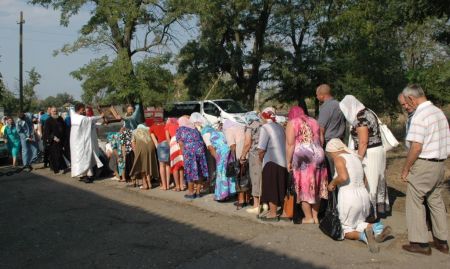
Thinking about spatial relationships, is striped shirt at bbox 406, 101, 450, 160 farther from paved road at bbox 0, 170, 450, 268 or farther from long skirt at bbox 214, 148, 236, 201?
long skirt at bbox 214, 148, 236, 201

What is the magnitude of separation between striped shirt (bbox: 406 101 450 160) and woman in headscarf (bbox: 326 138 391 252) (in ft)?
2.68

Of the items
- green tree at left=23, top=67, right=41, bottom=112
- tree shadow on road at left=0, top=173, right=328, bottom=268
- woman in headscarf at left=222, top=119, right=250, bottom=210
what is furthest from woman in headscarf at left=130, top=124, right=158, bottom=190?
green tree at left=23, top=67, right=41, bottom=112

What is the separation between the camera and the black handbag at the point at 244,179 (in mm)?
7516

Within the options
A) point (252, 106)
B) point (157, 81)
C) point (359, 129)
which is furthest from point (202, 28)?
point (359, 129)

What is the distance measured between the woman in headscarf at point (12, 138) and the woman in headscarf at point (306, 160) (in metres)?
10.3

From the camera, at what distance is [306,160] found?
6.37 m

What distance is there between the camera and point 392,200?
7.83 metres

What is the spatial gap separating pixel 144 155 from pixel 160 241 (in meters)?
3.78

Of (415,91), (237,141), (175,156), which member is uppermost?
(415,91)

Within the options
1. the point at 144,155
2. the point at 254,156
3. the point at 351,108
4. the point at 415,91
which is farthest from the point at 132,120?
the point at 415,91

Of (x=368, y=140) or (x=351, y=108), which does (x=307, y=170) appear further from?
(x=351, y=108)

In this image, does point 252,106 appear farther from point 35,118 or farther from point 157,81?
point 35,118

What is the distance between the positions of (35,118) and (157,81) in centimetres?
481

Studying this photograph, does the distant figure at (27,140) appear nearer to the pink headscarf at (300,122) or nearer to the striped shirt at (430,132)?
the pink headscarf at (300,122)
